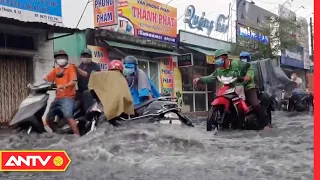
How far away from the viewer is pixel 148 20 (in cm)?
1351

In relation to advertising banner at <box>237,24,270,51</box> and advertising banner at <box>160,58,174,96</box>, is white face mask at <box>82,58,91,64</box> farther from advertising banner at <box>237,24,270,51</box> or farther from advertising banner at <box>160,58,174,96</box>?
advertising banner at <box>237,24,270,51</box>

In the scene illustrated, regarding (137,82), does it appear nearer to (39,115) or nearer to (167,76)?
(39,115)

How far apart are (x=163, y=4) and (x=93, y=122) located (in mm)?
9847

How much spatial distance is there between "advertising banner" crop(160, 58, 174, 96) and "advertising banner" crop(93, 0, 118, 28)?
3804mm

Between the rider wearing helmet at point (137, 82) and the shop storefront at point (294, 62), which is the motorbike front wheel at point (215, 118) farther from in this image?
the shop storefront at point (294, 62)

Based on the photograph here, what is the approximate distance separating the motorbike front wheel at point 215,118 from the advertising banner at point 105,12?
225 inches

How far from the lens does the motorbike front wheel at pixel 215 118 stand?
5793mm

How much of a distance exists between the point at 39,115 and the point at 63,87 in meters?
0.44

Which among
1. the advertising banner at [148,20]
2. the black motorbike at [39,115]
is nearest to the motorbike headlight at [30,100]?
the black motorbike at [39,115]

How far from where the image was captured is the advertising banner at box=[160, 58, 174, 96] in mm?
14621

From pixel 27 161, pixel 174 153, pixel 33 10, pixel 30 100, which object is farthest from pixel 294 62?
pixel 27 161

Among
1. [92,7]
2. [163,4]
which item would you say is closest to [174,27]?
[163,4]

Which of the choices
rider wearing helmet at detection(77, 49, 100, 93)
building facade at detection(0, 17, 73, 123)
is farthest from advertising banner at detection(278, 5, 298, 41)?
rider wearing helmet at detection(77, 49, 100, 93)

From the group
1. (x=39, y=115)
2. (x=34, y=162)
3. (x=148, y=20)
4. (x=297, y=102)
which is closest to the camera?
(x=34, y=162)
